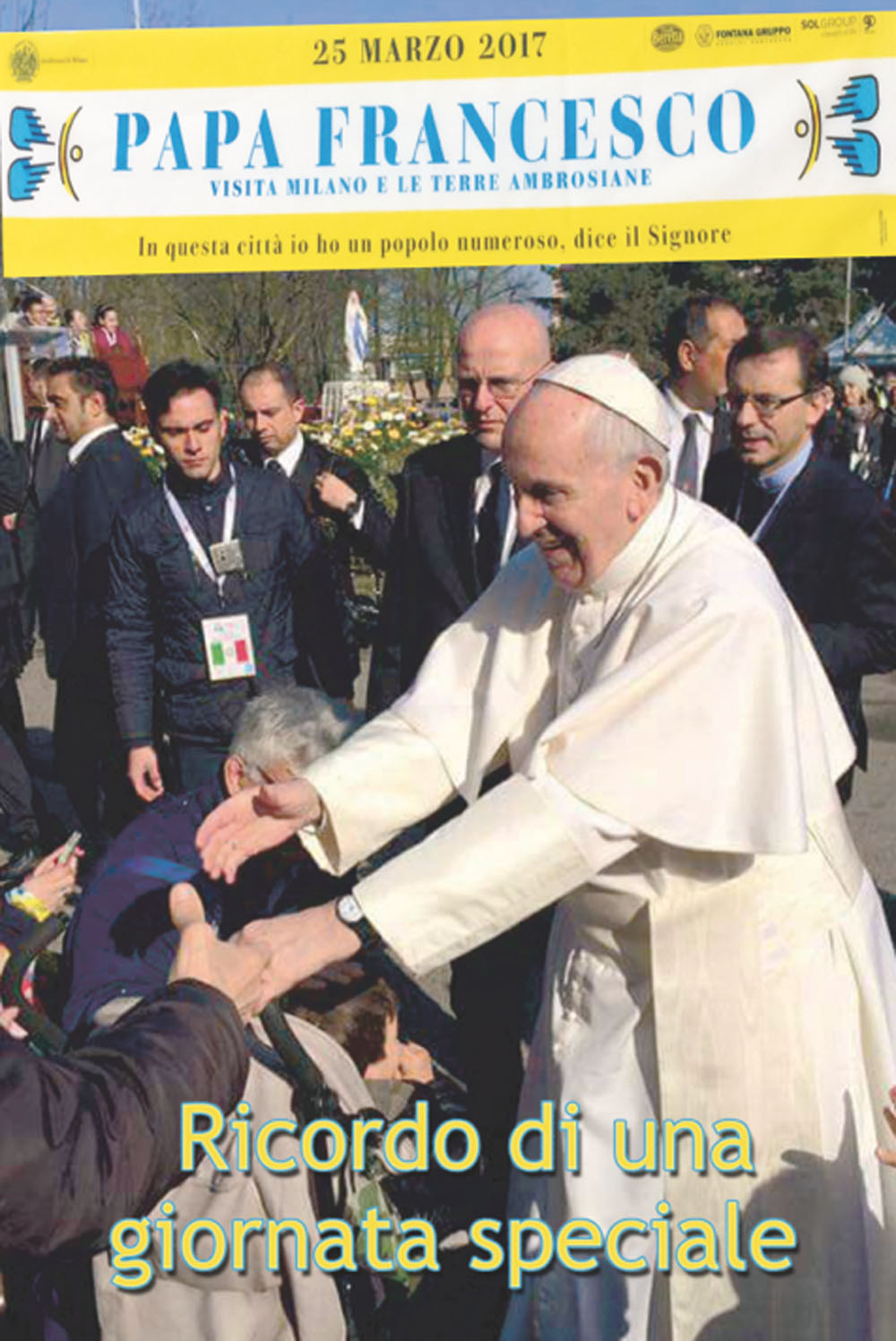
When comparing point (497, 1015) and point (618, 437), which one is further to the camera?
point (497, 1015)

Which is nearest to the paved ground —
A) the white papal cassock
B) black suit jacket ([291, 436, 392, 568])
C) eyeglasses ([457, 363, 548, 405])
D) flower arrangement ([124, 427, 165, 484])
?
black suit jacket ([291, 436, 392, 568])

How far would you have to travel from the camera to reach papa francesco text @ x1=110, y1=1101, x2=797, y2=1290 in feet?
8.34

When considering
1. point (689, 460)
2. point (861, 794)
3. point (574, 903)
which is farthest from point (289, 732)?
point (861, 794)

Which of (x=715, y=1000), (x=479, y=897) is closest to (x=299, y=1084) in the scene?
(x=479, y=897)

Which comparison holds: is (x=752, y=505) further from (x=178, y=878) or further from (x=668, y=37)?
(x=178, y=878)

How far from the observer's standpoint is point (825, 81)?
4.85 m

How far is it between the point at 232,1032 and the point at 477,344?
221cm

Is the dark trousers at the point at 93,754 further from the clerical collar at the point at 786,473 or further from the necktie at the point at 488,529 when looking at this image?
the clerical collar at the point at 786,473

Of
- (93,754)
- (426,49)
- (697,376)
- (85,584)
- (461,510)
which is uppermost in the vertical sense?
(426,49)

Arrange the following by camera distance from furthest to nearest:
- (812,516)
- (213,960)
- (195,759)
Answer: (195,759)
(812,516)
(213,960)

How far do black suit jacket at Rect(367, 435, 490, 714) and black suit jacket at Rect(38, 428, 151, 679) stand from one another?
1.82 m

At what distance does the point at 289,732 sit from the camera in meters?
3.37

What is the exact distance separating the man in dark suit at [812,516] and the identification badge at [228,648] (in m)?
1.61

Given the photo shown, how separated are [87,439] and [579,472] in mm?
4064
